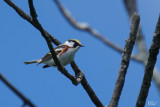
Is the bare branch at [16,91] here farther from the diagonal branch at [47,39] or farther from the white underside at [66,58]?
the white underside at [66,58]

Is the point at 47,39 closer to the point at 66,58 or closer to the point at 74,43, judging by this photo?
the point at 66,58

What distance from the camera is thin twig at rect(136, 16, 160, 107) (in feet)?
9.27

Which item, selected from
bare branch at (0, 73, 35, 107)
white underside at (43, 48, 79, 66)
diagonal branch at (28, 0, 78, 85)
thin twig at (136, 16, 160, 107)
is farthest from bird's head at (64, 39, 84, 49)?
bare branch at (0, 73, 35, 107)

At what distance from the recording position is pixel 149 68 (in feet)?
9.75

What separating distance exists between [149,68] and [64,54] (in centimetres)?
182

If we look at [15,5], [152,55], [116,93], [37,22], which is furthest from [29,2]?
[116,93]

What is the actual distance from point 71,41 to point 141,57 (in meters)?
2.02

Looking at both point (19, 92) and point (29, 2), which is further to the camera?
point (29, 2)

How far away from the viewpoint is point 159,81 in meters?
6.01

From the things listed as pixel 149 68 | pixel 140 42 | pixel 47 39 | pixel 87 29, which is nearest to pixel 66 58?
pixel 47 39

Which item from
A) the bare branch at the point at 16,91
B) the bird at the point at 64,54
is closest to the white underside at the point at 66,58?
the bird at the point at 64,54

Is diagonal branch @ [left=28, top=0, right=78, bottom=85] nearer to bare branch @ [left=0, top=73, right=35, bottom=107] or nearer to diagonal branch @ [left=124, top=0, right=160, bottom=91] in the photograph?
bare branch @ [left=0, top=73, right=35, bottom=107]

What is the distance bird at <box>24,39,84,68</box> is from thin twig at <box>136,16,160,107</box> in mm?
1420

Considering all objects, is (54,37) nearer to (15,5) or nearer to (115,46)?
(15,5)
